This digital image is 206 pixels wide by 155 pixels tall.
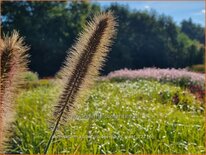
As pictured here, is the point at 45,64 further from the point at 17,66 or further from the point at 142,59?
the point at 17,66

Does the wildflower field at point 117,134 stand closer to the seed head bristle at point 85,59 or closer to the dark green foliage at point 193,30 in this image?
the seed head bristle at point 85,59

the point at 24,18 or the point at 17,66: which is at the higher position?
the point at 17,66

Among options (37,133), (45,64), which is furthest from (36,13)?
(37,133)

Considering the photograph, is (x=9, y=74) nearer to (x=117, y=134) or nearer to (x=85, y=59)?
(x=85, y=59)

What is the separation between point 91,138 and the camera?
4234 mm

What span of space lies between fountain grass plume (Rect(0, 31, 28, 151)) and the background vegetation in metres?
23.2

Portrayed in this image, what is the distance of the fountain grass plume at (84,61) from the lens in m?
1.25

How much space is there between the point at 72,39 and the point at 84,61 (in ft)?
99.3

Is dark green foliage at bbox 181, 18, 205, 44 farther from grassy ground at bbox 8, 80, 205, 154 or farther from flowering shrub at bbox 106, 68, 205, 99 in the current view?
grassy ground at bbox 8, 80, 205, 154

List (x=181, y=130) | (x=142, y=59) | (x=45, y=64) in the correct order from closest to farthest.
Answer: (x=181, y=130), (x=45, y=64), (x=142, y=59)

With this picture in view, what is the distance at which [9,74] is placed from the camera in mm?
1076

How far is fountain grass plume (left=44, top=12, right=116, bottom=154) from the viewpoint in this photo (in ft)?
4.10

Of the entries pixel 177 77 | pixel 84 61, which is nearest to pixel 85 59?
pixel 84 61

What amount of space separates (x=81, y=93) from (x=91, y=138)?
116 inches
